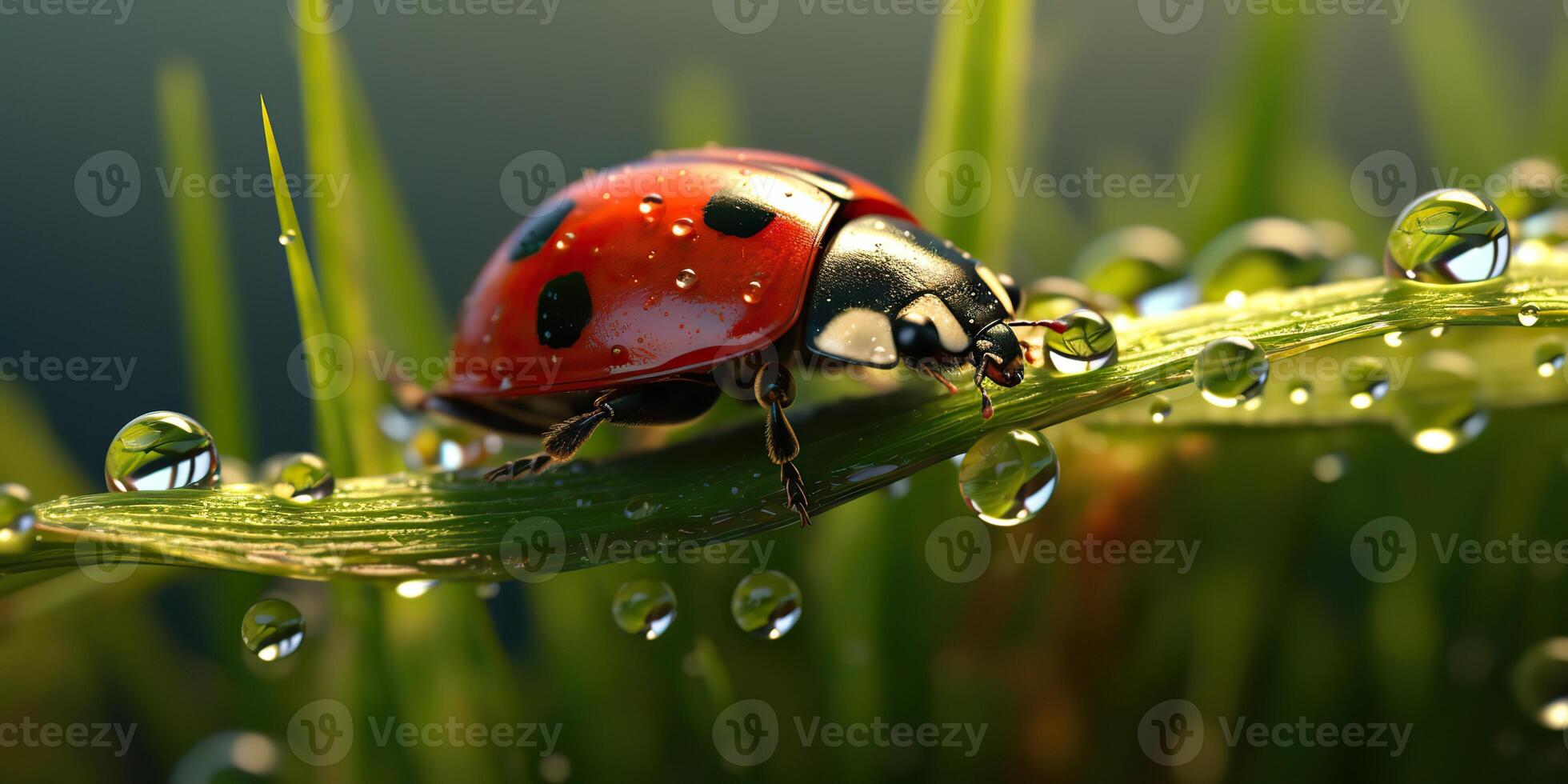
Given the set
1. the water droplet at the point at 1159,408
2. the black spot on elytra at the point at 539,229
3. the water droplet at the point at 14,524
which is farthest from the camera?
the black spot on elytra at the point at 539,229

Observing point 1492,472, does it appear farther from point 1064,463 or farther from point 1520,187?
point 1064,463

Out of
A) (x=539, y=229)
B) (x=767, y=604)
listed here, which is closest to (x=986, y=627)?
(x=767, y=604)

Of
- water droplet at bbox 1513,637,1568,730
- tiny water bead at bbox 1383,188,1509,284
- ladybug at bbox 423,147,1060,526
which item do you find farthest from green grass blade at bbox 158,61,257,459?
water droplet at bbox 1513,637,1568,730

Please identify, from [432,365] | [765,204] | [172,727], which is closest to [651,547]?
[765,204]

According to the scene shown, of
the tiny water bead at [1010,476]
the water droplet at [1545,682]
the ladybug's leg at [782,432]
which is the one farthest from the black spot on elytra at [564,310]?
the water droplet at [1545,682]

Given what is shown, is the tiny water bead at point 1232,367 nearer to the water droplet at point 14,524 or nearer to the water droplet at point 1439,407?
the water droplet at point 1439,407

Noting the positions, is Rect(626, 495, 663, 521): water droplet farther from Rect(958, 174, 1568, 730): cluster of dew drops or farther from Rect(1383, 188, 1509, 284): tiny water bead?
Rect(1383, 188, 1509, 284): tiny water bead

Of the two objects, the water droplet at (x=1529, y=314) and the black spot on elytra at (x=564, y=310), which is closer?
the water droplet at (x=1529, y=314)
